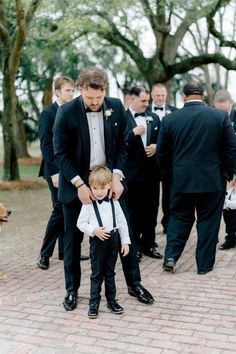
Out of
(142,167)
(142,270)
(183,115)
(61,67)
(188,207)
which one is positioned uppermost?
(61,67)

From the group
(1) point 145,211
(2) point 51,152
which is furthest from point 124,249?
(1) point 145,211

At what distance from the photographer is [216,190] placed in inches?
239

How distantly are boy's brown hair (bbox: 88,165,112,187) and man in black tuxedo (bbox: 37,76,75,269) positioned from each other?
171 cm

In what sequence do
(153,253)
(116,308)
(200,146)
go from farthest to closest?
1. (153,253)
2. (200,146)
3. (116,308)

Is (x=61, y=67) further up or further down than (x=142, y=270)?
further up

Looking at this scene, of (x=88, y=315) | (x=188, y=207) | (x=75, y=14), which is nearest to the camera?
(x=88, y=315)

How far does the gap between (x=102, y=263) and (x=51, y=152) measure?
6.53ft

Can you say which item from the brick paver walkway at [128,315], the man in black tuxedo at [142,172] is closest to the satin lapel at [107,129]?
the brick paver walkway at [128,315]

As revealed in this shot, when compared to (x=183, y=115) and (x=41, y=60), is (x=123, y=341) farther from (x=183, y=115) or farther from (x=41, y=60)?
(x=41, y=60)

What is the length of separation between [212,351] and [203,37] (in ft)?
87.6

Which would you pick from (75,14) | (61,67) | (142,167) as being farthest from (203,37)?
(142,167)

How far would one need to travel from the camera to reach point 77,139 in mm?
4805

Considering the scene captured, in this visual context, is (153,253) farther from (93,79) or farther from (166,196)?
(93,79)

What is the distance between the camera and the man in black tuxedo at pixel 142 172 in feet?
22.1
